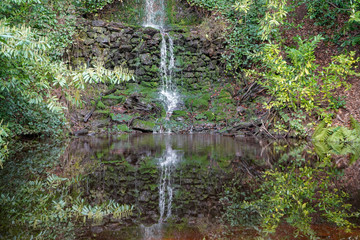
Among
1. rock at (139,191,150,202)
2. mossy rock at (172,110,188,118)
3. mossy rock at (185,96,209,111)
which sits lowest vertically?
rock at (139,191,150,202)

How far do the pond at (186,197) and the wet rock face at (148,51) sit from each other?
9297mm

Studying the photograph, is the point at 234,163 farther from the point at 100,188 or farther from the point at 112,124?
the point at 112,124

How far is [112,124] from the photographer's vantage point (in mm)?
11398

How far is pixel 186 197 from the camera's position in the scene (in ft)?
9.49

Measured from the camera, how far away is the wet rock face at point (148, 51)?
13523 mm

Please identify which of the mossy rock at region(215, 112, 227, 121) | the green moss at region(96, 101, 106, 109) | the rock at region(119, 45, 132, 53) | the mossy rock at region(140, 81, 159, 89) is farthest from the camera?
the rock at region(119, 45, 132, 53)

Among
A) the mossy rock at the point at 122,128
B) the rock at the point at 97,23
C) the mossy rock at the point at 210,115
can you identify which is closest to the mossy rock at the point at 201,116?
the mossy rock at the point at 210,115

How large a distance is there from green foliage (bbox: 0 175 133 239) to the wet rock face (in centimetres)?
1116

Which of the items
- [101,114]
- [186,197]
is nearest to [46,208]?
[186,197]

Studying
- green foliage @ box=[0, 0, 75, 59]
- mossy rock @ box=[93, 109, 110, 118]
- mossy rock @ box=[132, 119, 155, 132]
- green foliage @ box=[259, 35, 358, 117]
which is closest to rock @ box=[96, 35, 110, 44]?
green foliage @ box=[0, 0, 75, 59]

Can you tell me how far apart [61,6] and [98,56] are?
2.56 m

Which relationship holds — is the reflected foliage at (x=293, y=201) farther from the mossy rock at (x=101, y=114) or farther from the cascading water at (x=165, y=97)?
the mossy rock at (x=101, y=114)

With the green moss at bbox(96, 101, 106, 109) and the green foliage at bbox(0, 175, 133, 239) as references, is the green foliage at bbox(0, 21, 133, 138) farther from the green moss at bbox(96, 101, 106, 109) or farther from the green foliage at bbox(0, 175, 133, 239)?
the green moss at bbox(96, 101, 106, 109)

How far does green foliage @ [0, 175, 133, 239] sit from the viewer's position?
2.01m
